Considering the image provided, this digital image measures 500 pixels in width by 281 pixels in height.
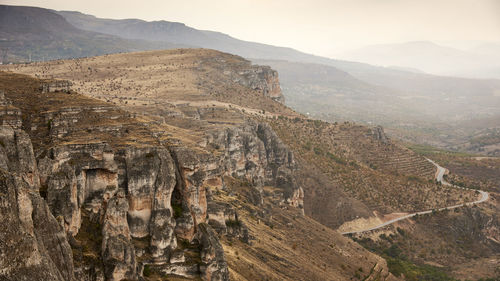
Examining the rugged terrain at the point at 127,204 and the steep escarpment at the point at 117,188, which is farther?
the steep escarpment at the point at 117,188

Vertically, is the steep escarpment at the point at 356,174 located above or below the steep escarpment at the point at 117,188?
below

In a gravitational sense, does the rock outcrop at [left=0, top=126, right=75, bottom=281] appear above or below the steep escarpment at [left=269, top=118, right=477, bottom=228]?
above

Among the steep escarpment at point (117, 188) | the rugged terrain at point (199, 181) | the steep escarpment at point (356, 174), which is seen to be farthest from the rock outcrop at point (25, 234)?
the steep escarpment at point (356, 174)

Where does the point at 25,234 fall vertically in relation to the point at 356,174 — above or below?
above

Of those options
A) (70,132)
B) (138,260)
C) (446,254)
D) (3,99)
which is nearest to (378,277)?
(446,254)

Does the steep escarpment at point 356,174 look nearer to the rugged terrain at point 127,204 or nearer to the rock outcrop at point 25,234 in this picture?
the rugged terrain at point 127,204

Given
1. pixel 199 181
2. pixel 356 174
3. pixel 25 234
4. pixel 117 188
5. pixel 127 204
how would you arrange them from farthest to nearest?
pixel 356 174 → pixel 199 181 → pixel 117 188 → pixel 127 204 → pixel 25 234

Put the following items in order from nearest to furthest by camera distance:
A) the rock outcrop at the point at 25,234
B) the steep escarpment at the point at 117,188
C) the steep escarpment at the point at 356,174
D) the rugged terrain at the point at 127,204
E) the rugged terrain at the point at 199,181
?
the rock outcrop at the point at 25,234, the rugged terrain at the point at 127,204, the steep escarpment at the point at 117,188, the rugged terrain at the point at 199,181, the steep escarpment at the point at 356,174

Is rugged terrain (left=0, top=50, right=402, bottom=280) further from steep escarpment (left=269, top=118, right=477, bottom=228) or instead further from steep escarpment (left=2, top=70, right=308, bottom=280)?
steep escarpment (left=269, top=118, right=477, bottom=228)

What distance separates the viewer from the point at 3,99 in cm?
3403

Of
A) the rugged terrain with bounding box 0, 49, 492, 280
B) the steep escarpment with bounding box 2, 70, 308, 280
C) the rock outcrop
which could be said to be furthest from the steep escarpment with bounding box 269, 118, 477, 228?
the rock outcrop

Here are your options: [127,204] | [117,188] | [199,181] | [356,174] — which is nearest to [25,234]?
[127,204]

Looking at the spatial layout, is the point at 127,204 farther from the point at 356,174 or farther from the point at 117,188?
the point at 356,174

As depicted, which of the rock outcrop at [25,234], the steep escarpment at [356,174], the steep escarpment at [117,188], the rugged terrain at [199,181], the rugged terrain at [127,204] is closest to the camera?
the rock outcrop at [25,234]
